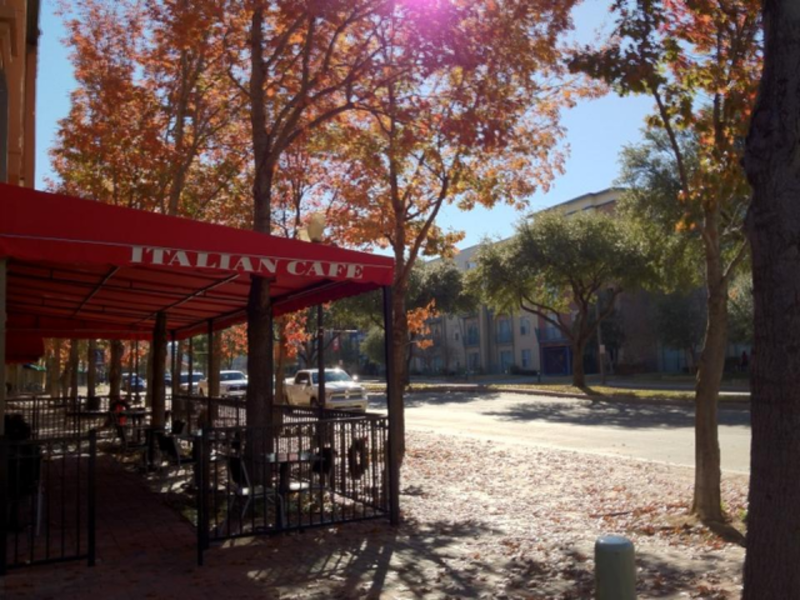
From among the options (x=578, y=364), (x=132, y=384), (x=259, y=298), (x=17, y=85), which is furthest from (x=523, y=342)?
(x=259, y=298)

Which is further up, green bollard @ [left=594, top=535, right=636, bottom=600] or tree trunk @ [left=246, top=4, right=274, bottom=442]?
tree trunk @ [left=246, top=4, right=274, bottom=442]

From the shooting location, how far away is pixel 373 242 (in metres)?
17.7

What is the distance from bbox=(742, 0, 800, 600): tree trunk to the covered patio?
180 inches

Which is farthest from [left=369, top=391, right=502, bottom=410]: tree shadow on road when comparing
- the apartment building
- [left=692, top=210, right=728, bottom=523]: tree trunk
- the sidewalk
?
[left=692, top=210, right=728, bottom=523]: tree trunk

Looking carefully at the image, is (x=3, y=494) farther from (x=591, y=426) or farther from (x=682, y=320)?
(x=682, y=320)

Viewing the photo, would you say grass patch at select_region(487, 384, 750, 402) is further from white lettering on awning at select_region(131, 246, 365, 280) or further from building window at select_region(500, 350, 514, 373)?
building window at select_region(500, 350, 514, 373)

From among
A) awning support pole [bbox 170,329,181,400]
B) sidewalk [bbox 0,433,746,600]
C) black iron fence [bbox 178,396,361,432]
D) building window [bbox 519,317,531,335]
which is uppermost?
building window [bbox 519,317,531,335]

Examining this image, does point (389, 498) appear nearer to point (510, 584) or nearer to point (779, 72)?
point (510, 584)

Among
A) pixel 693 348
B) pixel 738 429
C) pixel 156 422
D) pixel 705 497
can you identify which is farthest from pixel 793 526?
pixel 693 348

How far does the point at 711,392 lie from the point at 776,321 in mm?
5160

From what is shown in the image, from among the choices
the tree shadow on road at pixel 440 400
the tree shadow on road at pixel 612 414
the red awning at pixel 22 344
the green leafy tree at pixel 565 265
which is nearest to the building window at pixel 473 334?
the green leafy tree at pixel 565 265

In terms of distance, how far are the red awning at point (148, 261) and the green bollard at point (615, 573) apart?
4510 mm

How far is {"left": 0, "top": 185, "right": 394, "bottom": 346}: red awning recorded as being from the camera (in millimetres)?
6371

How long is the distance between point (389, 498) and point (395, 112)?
5869mm
